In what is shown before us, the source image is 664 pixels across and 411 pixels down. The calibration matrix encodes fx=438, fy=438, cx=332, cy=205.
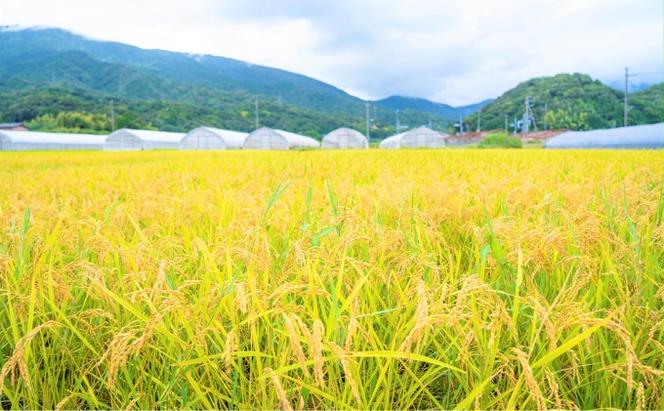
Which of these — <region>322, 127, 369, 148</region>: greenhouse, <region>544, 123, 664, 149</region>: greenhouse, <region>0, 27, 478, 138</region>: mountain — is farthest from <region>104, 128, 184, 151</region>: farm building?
<region>544, 123, 664, 149</region>: greenhouse

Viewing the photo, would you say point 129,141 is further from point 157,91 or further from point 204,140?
point 157,91

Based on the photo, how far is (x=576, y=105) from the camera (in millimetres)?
54375

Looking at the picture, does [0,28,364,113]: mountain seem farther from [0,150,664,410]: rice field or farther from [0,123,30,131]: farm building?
[0,150,664,410]: rice field

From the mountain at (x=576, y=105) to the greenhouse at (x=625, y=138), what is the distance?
22.3 metres

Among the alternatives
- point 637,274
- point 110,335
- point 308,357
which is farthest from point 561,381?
point 110,335

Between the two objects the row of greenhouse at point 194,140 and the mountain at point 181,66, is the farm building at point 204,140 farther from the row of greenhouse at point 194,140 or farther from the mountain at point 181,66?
the mountain at point 181,66

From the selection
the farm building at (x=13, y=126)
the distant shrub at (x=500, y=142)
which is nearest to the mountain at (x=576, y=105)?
the distant shrub at (x=500, y=142)

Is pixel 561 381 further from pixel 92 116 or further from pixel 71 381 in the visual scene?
pixel 92 116

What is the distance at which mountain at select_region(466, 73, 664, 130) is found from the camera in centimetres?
4653

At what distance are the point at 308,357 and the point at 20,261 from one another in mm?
817

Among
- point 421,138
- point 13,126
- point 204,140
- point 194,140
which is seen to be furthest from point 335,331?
point 13,126

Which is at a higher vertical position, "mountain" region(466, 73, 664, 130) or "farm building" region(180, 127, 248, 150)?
"mountain" region(466, 73, 664, 130)

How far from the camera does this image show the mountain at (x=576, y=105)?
1832 inches

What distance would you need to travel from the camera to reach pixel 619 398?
0.76 metres
